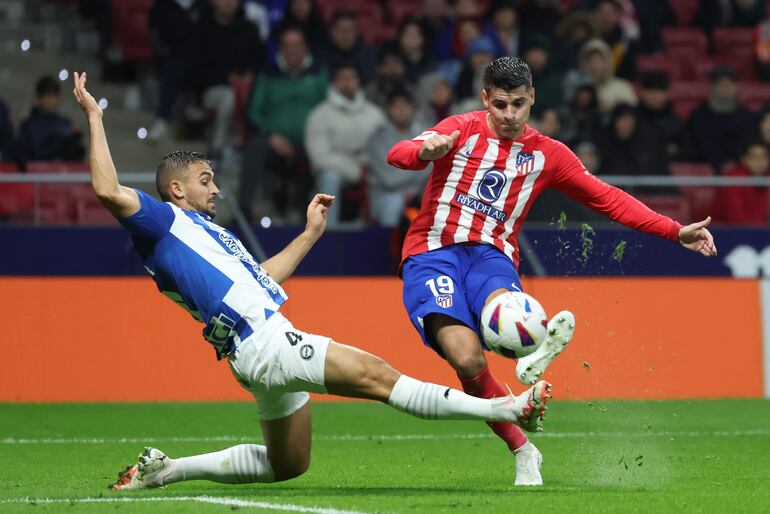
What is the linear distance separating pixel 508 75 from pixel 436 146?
28.4 inches

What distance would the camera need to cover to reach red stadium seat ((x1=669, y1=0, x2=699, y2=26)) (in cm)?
1952

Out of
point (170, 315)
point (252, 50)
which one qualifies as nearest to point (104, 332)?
point (170, 315)

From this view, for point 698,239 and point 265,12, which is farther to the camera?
point 265,12

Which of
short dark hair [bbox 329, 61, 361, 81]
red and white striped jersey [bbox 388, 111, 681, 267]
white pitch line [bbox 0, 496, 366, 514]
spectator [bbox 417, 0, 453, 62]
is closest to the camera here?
white pitch line [bbox 0, 496, 366, 514]

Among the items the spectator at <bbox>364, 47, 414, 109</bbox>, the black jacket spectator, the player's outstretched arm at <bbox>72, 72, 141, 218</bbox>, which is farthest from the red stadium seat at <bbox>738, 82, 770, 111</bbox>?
the player's outstretched arm at <bbox>72, 72, 141, 218</bbox>

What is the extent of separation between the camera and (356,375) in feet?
21.4

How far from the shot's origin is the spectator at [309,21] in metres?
16.4

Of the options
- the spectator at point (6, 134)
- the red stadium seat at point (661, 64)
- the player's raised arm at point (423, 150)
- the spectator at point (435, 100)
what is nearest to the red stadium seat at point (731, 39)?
the red stadium seat at point (661, 64)

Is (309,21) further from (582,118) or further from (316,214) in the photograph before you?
(316,214)

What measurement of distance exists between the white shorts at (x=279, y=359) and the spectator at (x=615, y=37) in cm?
1158

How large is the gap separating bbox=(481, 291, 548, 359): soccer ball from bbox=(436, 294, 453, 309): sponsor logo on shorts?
0.32 m

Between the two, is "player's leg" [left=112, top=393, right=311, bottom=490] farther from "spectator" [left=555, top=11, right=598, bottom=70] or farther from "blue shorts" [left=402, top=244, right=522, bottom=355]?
"spectator" [left=555, top=11, right=598, bottom=70]

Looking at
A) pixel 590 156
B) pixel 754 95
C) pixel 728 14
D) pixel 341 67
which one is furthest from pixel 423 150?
pixel 728 14

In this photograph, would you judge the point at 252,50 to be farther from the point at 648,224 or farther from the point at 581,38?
the point at 648,224
